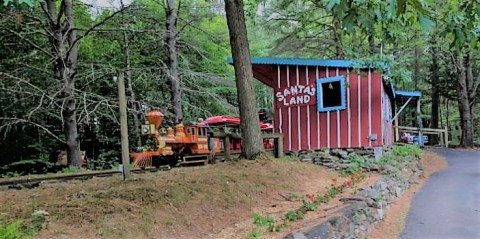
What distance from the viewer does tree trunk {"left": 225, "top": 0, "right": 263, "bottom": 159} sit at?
8.56m

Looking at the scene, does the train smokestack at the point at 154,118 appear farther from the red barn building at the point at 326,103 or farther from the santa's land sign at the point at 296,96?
the santa's land sign at the point at 296,96

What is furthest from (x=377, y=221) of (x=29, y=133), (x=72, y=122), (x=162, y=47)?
(x=29, y=133)

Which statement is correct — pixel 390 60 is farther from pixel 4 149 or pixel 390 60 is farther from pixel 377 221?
pixel 4 149

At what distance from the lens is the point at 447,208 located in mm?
8086

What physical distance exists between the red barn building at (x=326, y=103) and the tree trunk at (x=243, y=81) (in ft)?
13.3

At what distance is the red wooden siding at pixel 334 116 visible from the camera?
1191 cm

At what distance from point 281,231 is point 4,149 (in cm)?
1347

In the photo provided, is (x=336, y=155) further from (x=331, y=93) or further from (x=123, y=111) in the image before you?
(x=123, y=111)

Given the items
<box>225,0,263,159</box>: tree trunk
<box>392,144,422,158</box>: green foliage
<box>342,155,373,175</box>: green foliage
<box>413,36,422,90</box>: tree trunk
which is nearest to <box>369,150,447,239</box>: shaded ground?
<box>392,144,422,158</box>: green foliage

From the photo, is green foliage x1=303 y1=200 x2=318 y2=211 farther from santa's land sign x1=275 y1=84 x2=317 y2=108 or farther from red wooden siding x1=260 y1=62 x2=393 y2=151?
santa's land sign x1=275 y1=84 x2=317 y2=108

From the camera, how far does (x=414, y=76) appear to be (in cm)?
2689

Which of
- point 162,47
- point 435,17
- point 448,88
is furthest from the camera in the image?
point 448,88

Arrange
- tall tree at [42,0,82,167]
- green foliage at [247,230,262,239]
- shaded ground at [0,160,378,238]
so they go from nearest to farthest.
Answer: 1. shaded ground at [0,160,378,238]
2. green foliage at [247,230,262,239]
3. tall tree at [42,0,82,167]

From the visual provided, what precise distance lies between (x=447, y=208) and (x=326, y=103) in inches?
205
